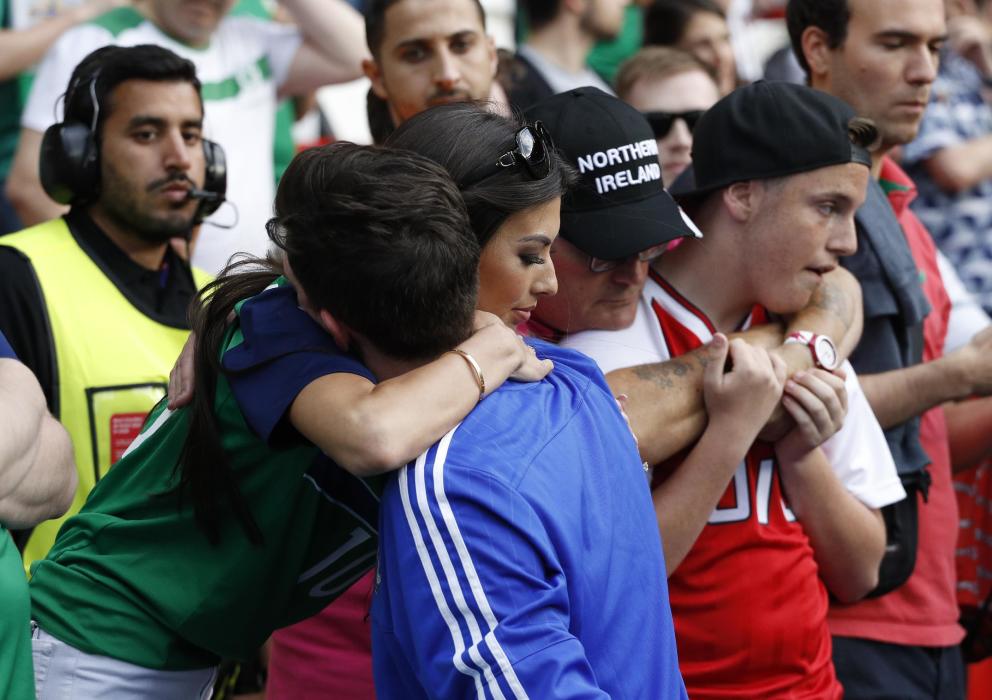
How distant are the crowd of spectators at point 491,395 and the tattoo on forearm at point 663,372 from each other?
1 centimetres

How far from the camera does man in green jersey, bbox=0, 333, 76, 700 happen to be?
6.30ft

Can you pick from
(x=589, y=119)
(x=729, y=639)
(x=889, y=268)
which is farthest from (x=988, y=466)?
(x=589, y=119)

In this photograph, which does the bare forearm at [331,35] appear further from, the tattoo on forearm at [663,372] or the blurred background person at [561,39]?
the tattoo on forearm at [663,372]

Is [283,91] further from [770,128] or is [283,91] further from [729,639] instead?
[729,639]

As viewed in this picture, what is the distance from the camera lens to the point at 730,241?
272 cm

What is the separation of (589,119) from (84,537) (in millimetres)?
1228

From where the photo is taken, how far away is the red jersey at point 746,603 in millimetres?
2457

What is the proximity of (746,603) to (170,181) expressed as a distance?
1914mm

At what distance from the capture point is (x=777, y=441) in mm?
2580

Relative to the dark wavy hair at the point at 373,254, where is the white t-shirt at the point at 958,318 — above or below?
below

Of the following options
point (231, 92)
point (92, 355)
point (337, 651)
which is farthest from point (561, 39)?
point (337, 651)

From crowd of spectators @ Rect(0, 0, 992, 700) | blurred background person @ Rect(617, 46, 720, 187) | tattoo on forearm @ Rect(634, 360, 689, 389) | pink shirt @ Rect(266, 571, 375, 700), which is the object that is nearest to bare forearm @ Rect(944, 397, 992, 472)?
crowd of spectators @ Rect(0, 0, 992, 700)

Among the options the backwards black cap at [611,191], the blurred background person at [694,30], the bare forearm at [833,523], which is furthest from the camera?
the blurred background person at [694,30]

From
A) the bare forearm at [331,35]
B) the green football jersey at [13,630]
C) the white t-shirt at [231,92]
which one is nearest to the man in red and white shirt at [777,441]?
the green football jersey at [13,630]
